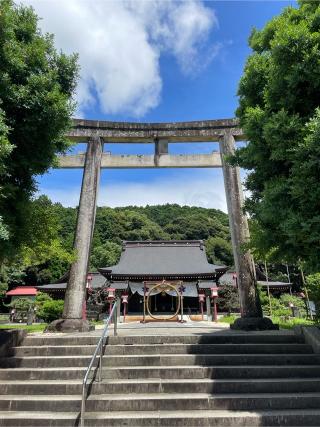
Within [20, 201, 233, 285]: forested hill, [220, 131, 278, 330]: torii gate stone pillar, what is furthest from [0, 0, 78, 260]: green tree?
[20, 201, 233, 285]: forested hill

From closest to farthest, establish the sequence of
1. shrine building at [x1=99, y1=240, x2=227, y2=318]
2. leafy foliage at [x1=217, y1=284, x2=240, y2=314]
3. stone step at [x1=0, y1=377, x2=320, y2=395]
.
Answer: stone step at [x1=0, y1=377, x2=320, y2=395] < shrine building at [x1=99, y1=240, x2=227, y2=318] < leafy foliage at [x1=217, y1=284, x2=240, y2=314]

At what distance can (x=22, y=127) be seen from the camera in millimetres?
4855

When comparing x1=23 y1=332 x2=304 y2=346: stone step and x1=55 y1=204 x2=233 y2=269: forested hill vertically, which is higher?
x1=55 y1=204 x2=233 y2=269: forested hill

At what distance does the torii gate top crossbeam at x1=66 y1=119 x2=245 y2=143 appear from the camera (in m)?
9.80

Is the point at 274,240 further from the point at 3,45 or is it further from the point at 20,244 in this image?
the point at 3,45

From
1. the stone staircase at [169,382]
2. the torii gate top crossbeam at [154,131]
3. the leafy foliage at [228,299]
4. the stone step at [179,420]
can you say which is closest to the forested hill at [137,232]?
the leafy foliage at [228,299]

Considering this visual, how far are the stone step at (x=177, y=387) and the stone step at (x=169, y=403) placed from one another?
230 millimetres

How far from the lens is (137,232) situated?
57.5 meters

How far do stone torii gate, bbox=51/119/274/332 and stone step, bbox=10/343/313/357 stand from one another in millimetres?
A: 2337

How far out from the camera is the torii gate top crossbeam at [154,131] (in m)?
9.80

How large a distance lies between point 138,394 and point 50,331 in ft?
14.6

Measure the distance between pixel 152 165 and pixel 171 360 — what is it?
23.0 feet

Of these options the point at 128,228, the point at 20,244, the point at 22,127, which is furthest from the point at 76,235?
the point at 128,228

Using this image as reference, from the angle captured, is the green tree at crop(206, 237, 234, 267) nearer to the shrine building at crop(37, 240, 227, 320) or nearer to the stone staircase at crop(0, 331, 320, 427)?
the shrine building at crop(37, 240, 227, 320)
